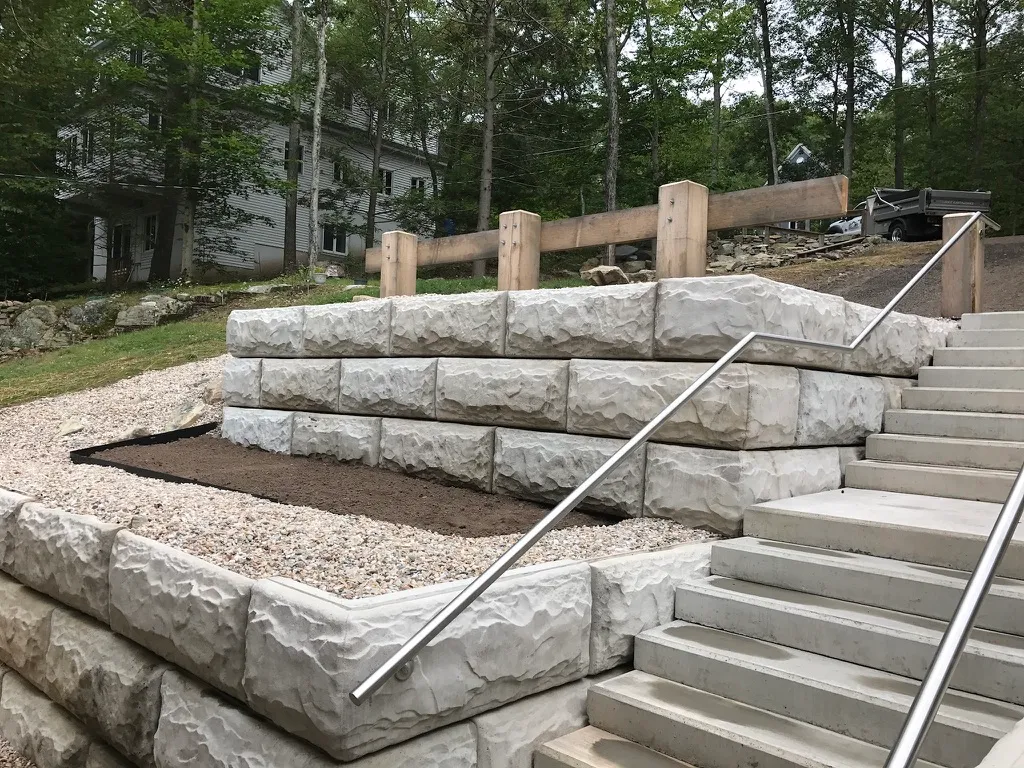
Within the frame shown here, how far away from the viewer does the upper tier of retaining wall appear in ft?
12.2

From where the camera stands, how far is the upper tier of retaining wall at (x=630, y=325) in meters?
3.72

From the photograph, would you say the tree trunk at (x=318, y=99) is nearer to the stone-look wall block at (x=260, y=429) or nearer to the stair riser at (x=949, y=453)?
the stone-look wall block at (x=260, y=429)

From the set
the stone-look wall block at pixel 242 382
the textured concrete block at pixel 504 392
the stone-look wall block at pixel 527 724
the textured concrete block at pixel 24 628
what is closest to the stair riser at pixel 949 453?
the textured concrete block at pixel 504 392

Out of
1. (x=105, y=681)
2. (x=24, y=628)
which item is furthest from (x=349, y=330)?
(x=105, y=681)

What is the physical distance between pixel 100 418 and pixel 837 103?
28498mm

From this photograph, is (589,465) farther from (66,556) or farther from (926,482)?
(66,556)

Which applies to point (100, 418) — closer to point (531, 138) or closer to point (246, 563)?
point (246, 563)

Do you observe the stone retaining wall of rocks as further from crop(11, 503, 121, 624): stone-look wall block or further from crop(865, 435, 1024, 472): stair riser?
crop(865, 435, 1024, 472): stair riser

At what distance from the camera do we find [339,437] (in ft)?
18.8

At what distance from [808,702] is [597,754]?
0.78 metres

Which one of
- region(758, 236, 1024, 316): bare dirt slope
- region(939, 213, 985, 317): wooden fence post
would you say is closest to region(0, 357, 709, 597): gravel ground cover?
region(939, 213, 985, 317): wooden fence post

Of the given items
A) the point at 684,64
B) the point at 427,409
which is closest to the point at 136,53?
the point at 684,64

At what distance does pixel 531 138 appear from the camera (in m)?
23.9

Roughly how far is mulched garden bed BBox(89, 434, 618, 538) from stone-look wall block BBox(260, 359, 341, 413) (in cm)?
45
